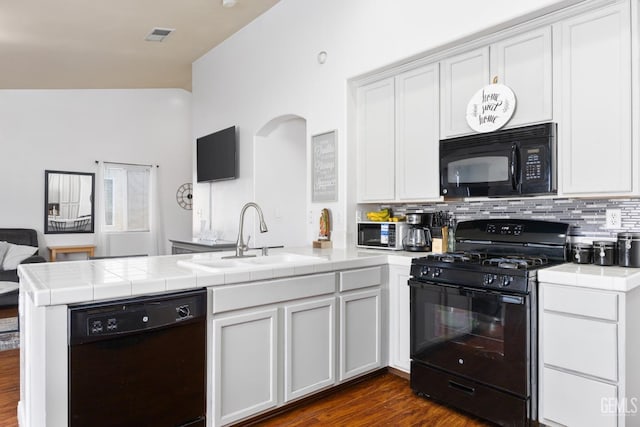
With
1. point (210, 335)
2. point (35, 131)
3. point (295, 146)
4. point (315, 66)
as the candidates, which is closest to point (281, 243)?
point (295, 146)

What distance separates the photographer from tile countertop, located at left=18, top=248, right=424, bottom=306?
1.74 metres

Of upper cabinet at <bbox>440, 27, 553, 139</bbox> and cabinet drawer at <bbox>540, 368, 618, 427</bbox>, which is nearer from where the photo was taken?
cabinet drawer at <bbox>540, 368, 618, 427</bbox>

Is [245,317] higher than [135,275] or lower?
lower

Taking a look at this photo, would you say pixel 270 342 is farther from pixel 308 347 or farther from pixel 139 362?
pixel 139 362

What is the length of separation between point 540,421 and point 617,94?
5.71 feet

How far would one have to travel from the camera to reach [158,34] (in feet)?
16.0

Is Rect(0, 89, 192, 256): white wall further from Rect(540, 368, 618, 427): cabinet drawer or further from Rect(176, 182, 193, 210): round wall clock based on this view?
Rect(540, 368, 618, 427): cabinet drawer

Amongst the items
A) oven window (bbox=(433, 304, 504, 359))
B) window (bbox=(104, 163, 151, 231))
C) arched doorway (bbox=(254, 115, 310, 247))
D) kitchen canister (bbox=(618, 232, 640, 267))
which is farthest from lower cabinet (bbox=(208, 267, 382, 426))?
window (bbox=(104, 163, 151, 231))

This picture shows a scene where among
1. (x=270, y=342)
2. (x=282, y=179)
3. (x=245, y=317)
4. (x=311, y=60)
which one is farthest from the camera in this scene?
(x=282, y=179)

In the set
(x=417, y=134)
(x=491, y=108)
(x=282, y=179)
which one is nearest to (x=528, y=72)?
(x=491, y=108)

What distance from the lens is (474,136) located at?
2.89m

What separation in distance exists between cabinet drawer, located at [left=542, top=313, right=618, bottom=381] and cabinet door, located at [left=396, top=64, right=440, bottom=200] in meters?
1.23

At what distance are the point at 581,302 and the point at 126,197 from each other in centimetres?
698

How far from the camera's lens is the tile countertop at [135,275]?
1.74 meters
